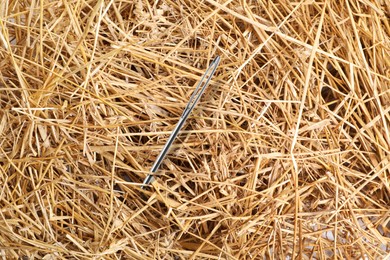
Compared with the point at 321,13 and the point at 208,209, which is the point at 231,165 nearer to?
the point at 208,209

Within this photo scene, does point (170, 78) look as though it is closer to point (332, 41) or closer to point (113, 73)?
point (113, 73)

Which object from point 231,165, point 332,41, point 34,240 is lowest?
point 34,240

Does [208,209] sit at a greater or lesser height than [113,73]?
lesser

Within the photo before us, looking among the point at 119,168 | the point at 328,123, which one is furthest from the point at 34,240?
the point at 328,123

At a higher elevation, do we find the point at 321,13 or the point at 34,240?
the point at 321,13

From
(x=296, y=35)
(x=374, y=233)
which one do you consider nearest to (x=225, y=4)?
(x=296, y=35)
